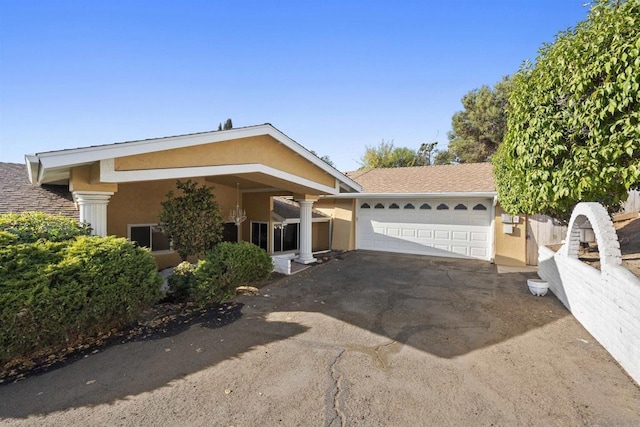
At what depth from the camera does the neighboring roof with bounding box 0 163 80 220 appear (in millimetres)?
7590

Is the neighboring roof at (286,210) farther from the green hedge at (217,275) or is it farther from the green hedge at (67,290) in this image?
the green hedge at (67,290)

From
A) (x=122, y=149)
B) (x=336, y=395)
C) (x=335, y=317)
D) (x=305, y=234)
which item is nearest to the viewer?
(x=336, y=395)

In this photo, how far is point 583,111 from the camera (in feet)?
13.6

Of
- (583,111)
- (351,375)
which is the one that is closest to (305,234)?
(351,375)

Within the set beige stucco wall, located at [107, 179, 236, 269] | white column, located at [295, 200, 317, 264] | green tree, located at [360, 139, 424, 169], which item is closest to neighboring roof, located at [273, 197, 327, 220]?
white column, located at [295, 200, 317, 264]

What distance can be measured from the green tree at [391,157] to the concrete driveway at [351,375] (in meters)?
29.2

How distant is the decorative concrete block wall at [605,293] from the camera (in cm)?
392

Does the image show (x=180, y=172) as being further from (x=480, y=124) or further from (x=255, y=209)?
(x=480, y=124)

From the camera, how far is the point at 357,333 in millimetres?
5371

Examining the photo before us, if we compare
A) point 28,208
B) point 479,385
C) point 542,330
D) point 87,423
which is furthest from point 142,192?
point 542,330

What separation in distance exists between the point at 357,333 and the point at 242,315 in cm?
248

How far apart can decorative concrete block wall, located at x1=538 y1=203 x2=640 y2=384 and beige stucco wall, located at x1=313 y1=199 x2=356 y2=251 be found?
882 centimetres

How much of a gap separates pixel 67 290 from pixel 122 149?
106 inches

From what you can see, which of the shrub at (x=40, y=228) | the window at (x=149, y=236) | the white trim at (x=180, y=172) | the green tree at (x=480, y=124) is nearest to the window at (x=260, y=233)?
the window at (x=149, y=236)
